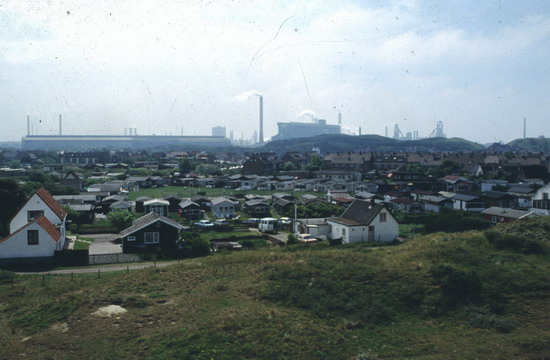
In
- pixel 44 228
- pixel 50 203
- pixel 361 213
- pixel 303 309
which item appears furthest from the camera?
pixel 361 213

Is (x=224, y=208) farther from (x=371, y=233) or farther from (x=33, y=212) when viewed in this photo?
(x=371, y=233)

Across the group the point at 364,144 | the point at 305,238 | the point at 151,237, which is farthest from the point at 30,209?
the point at 364,144

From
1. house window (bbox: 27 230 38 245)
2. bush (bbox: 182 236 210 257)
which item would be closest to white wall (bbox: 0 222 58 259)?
house window (bbox: 27 230 38 245)

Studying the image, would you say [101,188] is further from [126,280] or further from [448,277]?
[448,277]

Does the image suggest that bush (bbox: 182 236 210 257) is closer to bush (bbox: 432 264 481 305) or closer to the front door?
the front door

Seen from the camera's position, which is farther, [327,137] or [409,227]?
[327,137]

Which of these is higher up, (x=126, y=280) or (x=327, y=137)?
(x=327, y=137)

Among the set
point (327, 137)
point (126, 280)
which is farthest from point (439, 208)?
point (327, 137)
